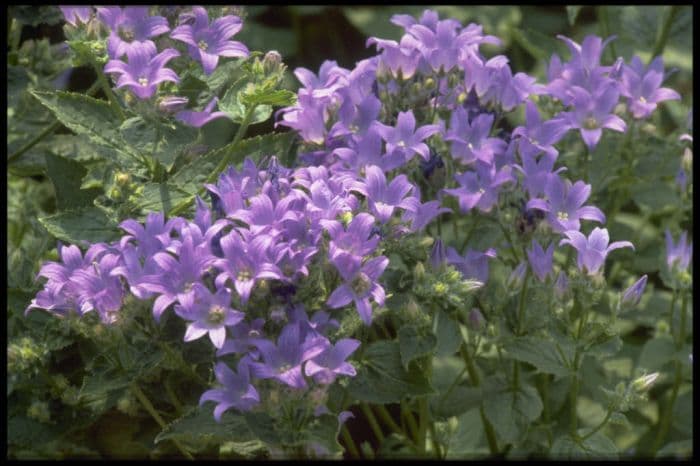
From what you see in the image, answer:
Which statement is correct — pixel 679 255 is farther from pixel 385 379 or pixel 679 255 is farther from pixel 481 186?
pixel 385 379

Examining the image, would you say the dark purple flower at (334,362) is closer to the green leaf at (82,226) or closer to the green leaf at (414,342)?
the green leaf at (414,342)

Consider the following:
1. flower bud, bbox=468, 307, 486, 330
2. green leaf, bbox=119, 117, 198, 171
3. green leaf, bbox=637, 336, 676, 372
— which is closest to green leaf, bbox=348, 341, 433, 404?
flower bud, bbox=468, 307, 486, 330

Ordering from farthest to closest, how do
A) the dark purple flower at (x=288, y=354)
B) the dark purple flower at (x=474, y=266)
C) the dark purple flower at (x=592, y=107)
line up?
the dark purple flower at (x=592, y=107)
the dark purple flower at (x=474, y=266)
the dark purple flower at (x=288, y=354)

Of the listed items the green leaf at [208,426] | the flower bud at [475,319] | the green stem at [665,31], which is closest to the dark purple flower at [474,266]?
the flower bud at [475,319]

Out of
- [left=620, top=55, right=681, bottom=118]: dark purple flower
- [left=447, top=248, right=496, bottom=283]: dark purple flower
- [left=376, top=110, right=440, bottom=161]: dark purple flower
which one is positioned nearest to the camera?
[left=376, top=110, right=440, bottom=161]: dark purple flower

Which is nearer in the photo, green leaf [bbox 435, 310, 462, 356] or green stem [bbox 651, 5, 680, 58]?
green leaf [bbox 435, 310, 462, 356]

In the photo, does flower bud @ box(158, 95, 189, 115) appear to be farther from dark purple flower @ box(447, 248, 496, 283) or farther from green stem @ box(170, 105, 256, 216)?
dark purple flower @ box(447, 248, 496, 283)

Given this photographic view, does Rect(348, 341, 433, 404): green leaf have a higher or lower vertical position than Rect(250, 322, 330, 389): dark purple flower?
lower
